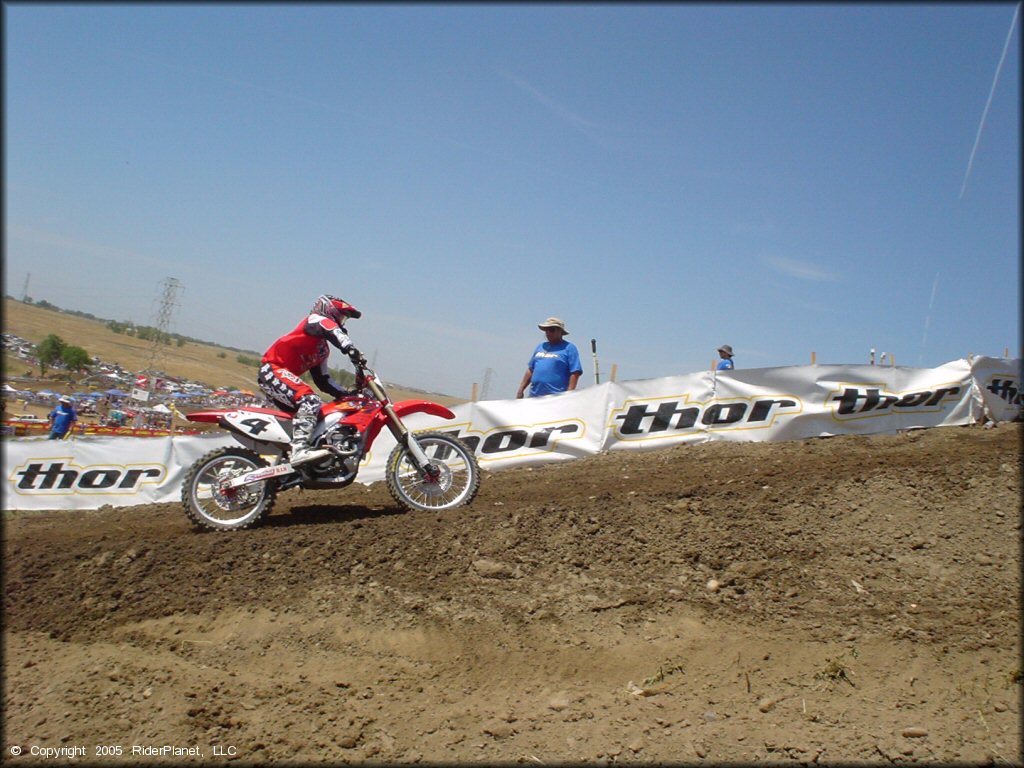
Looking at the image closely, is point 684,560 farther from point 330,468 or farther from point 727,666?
point 330,468

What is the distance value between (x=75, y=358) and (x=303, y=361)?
189 inches

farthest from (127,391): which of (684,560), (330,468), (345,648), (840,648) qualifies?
(840,648)

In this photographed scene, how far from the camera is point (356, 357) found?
6477mm

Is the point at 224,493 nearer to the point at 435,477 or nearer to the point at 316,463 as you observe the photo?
the point at 316,463

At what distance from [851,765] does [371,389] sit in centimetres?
485

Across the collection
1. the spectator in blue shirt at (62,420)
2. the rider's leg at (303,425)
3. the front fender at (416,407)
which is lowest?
the spectator in blue shirt at (62,420)

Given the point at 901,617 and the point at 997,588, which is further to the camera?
the point at 997,588

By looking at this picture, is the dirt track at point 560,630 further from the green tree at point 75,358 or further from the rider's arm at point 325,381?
the green tree at point 75,358

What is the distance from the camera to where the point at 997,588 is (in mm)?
5219

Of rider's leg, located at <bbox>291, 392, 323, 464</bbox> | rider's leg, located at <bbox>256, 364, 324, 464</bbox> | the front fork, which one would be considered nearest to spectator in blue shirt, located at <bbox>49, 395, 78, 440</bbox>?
rider's leg, located at <bbox>256, 364, 324, 464</bbox>

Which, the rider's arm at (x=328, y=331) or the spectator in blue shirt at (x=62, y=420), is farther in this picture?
the spectator in blue shirt at (x=62, y=420)

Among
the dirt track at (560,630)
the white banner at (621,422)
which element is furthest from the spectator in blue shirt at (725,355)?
the dirt track at (560,630)

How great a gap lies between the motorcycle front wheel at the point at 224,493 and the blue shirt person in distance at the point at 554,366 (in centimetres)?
500

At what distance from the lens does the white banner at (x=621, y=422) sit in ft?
35.4
